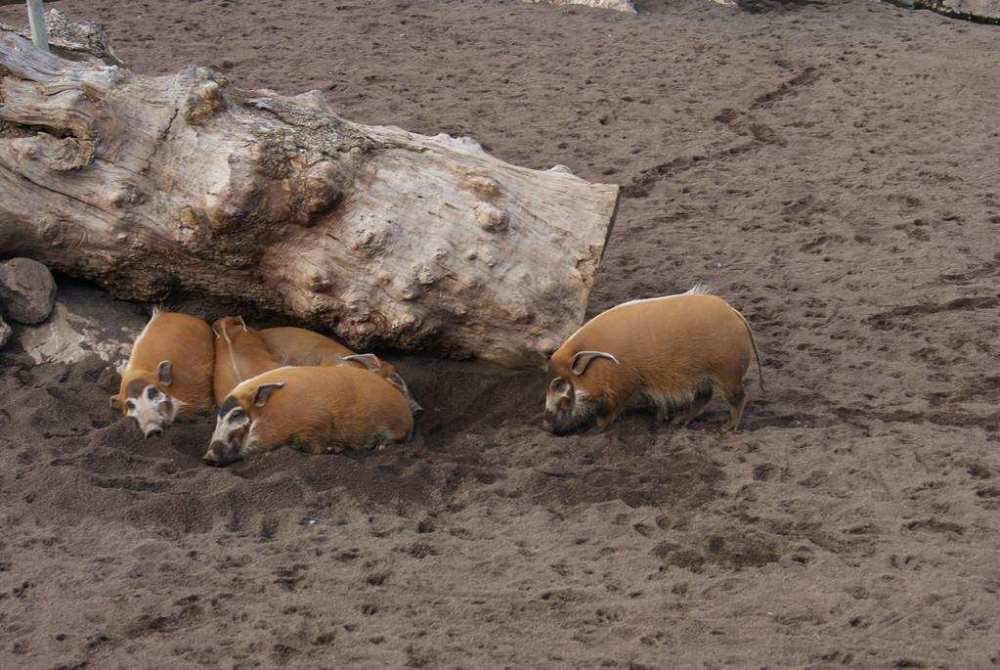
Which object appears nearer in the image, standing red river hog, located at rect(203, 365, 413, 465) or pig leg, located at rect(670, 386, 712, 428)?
standing red river hog, located at rect(203, 365, 413, 465)

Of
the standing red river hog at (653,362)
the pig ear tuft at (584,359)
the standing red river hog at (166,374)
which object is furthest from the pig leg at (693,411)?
the standing red river hog at (166,374)

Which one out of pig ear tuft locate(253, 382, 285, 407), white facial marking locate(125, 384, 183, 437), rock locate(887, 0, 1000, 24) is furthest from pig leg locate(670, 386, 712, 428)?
rock locate(887, 0, 1000, 24)

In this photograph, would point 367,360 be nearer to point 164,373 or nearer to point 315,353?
point 315,353

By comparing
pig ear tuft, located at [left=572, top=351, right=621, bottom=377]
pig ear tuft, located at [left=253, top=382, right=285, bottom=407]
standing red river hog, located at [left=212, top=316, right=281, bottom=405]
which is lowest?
standing red river hog, located at [left=212, top=316, right=281, bottom=405]

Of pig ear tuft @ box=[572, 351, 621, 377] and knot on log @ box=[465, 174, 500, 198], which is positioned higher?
knot on log @ box=[465, 174, 500, 198]

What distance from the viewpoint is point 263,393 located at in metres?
5.31

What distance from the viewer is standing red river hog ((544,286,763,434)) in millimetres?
5492

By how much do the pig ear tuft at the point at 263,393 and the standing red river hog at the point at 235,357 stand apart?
39 centimetres

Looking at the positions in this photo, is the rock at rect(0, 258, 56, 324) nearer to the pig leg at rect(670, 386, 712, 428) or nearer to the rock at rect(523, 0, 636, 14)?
the pig leg at rect(670, 386, 712, 428)

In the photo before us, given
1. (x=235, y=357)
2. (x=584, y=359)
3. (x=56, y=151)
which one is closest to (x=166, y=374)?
(x=235, y=357)

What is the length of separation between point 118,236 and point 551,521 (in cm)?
259

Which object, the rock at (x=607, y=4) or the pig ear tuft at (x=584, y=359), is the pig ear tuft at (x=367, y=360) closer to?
the pig ear tuft at (x=584, y=359)

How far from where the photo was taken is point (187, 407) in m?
5.71

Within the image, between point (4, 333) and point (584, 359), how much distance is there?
109 inches
